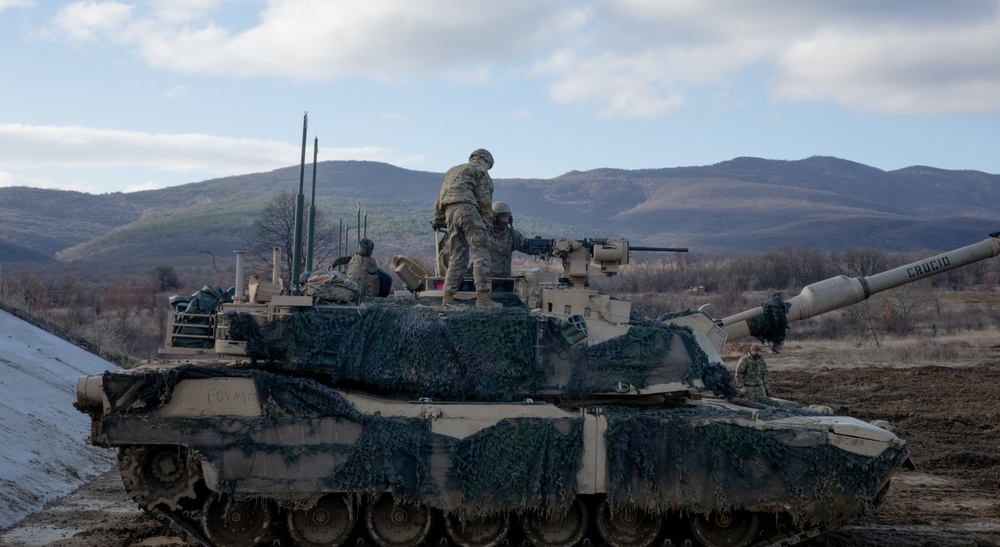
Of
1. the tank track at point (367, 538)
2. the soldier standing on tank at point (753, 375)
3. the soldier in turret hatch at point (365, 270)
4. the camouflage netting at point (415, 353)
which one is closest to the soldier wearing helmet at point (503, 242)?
the soldier in turret hatch at point (365, 270)

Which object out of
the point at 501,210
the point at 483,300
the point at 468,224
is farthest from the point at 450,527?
the point at 501,210

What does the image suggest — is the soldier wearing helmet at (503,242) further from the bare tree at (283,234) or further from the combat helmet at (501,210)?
the bare tree at (283,234)

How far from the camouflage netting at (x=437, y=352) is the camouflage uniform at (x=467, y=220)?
85 centimetres

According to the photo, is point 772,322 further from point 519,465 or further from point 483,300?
point 519,465

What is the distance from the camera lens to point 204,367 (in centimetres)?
1153

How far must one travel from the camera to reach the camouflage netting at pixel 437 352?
11789 mm

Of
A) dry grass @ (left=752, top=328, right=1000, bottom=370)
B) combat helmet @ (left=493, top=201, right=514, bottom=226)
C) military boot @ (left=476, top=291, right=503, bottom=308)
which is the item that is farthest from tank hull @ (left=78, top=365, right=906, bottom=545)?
dry grass @ (left=752, top=328, right=1000, bottom=370)

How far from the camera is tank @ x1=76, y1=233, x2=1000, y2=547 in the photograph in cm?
1147

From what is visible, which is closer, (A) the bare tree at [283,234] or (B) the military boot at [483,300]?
(B) the military boot at [483,300]

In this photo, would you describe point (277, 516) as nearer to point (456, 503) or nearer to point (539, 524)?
point (456, 503)

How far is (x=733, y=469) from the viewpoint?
1166 cm

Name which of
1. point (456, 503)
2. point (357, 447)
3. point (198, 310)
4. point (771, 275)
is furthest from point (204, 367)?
point (771, 275)

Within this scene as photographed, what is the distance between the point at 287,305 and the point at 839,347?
27.3m

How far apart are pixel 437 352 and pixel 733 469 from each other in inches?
123
